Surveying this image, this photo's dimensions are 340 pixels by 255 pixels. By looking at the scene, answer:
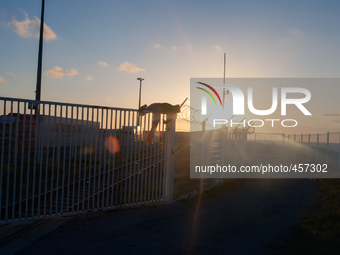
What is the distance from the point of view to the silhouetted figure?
25.8 feet

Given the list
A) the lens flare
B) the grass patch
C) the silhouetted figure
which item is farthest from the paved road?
the silhouetted figure

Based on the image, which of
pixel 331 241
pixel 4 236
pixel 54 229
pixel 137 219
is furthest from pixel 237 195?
pixel 4 236

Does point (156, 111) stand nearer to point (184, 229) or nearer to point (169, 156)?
point (169, 156)

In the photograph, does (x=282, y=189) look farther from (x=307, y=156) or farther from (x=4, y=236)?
(x=307, y=156)

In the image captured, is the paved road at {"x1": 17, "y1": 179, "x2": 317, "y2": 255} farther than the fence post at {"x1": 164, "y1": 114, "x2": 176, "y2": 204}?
No

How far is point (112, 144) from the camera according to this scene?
730 cm

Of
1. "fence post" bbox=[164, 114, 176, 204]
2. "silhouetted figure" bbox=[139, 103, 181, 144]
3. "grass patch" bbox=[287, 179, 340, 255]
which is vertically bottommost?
"grass patch" bbox=[287, 179, 340, 255]

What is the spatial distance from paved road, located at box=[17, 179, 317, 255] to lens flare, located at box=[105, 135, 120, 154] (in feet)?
4.39

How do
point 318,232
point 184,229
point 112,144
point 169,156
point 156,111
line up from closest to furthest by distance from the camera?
1. point 318,232
2. point 184,229
3. point 112,144
4. point 156,111
5. point 169,156

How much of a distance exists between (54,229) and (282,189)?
7.89 metres

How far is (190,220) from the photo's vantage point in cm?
688

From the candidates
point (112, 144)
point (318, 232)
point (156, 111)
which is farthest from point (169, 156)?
point (318, 232)

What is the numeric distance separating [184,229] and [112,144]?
94.4 inches

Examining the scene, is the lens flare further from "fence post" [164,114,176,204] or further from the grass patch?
the grass patch
